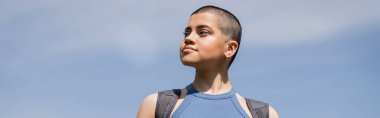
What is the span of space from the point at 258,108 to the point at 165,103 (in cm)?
132

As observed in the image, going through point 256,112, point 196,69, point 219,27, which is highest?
point 219,27

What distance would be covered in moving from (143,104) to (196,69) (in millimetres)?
861

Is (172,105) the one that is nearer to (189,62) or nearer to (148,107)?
(148,107)

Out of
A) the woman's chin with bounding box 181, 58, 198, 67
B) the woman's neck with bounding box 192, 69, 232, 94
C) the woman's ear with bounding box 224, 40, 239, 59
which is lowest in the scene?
the woman's neck with bounding box 192, 69, 232, 94

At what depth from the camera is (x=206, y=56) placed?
8.55 metres

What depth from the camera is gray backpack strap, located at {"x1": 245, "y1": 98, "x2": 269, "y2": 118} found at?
882 cm

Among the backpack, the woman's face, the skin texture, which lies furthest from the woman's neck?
the backpack

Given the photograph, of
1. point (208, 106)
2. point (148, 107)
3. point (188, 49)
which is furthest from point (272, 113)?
point (148, 107)

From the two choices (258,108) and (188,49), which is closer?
(188,49)

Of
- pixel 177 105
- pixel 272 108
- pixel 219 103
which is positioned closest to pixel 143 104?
pixel 177 105

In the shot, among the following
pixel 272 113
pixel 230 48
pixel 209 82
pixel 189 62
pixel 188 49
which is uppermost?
pixel 230 48

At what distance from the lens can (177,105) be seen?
8.66 meters

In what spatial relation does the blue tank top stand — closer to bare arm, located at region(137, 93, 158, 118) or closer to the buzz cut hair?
bare arm, located at region(137, 93, 158, 118)

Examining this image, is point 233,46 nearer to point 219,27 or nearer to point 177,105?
point 219,27
